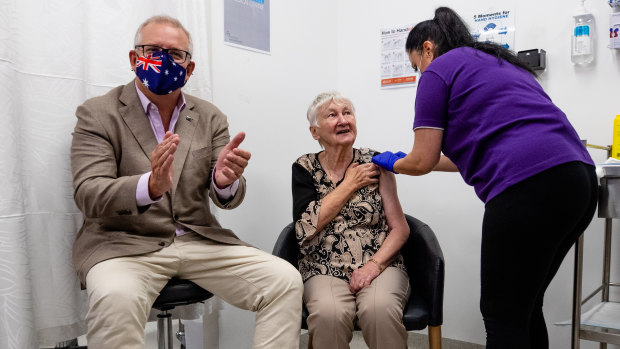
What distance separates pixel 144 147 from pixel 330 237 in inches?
29.4

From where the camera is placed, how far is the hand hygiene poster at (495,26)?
7.79 feet

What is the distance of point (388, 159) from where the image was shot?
182cm

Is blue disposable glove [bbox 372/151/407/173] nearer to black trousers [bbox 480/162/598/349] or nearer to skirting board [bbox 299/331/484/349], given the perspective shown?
black trousers [bbox 480/162/598/349]

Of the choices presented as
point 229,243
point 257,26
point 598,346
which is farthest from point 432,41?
point 598,346

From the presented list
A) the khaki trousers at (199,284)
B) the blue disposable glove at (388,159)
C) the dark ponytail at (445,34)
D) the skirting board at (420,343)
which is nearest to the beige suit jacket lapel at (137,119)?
the khaki trousers at (199,284)

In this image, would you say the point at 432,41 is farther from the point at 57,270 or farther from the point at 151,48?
Result: the point at 57,270

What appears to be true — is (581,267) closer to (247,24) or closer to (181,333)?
(181,333)

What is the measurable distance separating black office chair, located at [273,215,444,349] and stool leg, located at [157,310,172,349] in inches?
17.2

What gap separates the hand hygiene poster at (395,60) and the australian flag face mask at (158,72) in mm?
1447

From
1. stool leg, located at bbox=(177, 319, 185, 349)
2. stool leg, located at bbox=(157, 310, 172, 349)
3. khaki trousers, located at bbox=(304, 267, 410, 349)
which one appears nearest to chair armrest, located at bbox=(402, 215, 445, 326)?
A: khaki trousers, located at bbox=(304, 267, 410, 349)

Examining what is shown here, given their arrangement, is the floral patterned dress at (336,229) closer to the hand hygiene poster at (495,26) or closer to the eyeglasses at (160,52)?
the eyeglasses at (160,52)

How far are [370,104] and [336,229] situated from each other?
115 centimetres

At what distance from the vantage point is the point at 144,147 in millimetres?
1598

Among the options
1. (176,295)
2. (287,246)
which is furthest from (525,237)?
(176,295)
